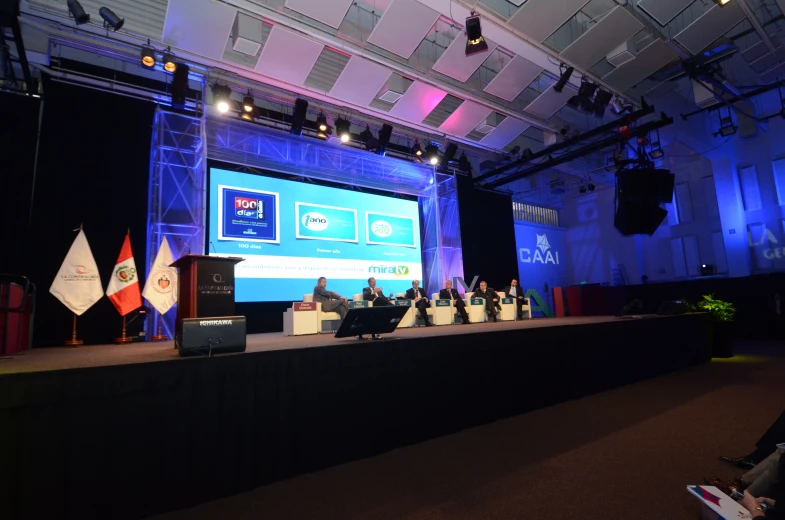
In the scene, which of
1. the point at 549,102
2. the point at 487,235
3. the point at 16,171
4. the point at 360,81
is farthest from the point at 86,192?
the point at 487,235

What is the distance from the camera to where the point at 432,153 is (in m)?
9.80

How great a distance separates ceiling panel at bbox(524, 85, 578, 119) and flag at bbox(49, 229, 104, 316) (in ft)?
29.7

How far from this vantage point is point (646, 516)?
190cm

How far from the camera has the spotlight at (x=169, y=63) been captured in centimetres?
650

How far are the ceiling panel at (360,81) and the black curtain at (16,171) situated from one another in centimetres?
493

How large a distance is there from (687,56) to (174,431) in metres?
10.7

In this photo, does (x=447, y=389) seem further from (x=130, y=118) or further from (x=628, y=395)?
(x=130, y=118)

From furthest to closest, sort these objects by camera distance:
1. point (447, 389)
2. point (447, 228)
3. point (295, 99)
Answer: point (447, 228)
point (295, 99)
point (447, 389)

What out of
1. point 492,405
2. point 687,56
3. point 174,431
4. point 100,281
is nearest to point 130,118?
point 100,281

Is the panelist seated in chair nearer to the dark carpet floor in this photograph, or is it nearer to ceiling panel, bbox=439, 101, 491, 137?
the dark carpet floor

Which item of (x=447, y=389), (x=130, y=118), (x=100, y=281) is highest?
(x=130, y=118)

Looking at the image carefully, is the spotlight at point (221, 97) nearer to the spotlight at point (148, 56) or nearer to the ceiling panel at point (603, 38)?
the spotlight at point (148, 56)

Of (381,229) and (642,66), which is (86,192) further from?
(642,66)

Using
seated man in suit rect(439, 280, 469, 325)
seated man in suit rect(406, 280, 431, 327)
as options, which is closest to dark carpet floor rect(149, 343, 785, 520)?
seated man in suit rect(406, 280, 431, 327)
